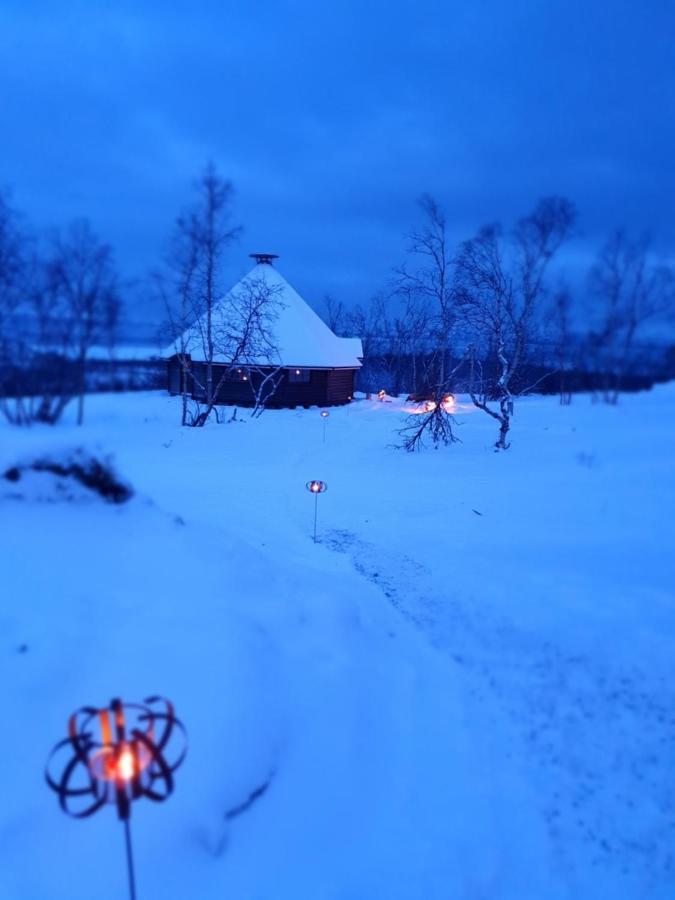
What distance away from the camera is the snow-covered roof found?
69.1 feet

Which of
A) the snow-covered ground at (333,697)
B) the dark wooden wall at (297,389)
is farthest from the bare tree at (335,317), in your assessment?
the snow-covered ground at (333,697)

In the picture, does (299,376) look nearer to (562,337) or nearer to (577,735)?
(562,337)

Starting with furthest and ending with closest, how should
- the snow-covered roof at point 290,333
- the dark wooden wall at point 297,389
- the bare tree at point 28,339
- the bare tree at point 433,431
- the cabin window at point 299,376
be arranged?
1. the cabin window at point 299,376
2. the dark wooden wall at point 297,389
3. the snow-covered roof at point 290,333
4. the bare tree at point 433,431
5. the bare tree at point 28,339

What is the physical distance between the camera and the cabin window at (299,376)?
76.2 ft

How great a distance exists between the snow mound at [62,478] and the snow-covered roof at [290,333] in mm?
15340

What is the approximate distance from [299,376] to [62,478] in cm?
1934

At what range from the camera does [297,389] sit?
2358cm

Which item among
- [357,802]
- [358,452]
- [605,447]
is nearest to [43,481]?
[357,802]

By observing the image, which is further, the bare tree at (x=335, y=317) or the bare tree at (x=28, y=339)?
the bare tree at (x=335, y=317)

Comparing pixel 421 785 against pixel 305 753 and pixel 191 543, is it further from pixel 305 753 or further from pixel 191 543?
pixel 191 543

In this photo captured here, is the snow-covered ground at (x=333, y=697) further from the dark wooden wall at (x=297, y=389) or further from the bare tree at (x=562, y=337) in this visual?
the dark wooden wall at (x=297, y=389)

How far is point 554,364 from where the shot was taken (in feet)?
22.0

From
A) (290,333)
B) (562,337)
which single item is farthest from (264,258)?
(562,337)

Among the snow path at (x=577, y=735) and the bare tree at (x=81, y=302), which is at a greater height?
the bare tree at (x=81, y=302)
